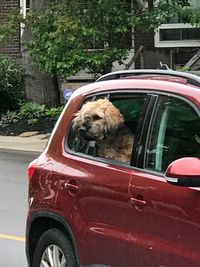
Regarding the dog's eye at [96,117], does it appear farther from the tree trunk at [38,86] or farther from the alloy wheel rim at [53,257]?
the tree trunk at [38,86]

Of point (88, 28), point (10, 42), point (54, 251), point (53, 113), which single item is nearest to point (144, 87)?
point (54, 251)

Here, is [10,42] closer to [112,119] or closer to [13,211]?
[13,211]

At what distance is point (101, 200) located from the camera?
4102 millimetres

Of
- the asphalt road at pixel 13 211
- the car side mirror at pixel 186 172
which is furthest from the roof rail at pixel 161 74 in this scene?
the asphalt road at pixel 13 211

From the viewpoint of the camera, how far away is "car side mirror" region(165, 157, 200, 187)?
3.33m

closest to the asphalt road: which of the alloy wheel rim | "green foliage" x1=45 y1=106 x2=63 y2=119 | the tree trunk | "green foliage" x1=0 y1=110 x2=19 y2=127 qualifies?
the alloy wheel rim

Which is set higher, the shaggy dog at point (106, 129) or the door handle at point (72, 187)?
the shaggy dog at point (106, 129)

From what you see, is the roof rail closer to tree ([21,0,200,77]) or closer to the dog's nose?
the dog's nose

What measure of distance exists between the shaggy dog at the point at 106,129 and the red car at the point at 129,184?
2cm

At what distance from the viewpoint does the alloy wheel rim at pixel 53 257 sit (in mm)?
4669

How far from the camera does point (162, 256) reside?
142 inches

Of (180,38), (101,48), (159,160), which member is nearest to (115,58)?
(101,48)

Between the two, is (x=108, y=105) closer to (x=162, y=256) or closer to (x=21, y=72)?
(x=162, y=256)

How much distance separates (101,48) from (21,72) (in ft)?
17.4
